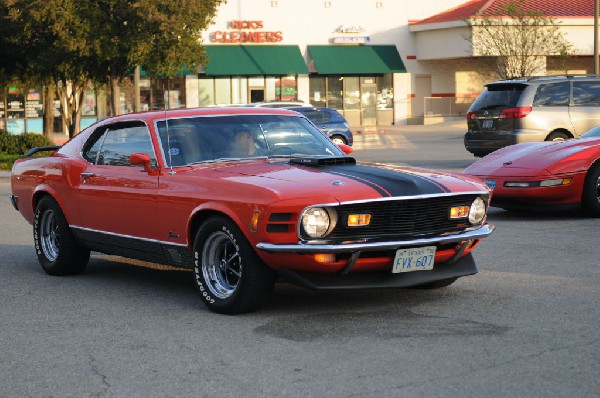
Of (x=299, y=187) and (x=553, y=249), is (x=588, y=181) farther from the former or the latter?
(x=299, y=187)

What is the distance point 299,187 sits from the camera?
7.34 metres

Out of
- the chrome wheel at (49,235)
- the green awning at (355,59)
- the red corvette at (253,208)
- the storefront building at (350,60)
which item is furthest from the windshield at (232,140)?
the green awning at (355,59)

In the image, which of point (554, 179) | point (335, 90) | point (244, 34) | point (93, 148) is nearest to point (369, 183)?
point (93, 148)

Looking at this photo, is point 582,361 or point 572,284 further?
point 572,284

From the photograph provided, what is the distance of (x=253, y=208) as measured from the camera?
24.0 feet

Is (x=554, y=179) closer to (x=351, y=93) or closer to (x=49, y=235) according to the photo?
(x=49, y=235)

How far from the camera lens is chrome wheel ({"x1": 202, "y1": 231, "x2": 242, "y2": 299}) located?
769 centimetres

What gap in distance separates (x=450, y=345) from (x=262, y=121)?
10.3ft

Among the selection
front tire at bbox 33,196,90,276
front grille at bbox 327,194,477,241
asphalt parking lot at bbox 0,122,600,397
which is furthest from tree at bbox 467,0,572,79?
front grille at bbox 327,194,477,241

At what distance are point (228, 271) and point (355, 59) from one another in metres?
49.5

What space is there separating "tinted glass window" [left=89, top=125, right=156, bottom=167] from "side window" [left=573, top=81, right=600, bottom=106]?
13.2 m

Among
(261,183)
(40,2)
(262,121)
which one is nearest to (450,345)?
(261,183)

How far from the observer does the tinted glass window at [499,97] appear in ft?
67.4

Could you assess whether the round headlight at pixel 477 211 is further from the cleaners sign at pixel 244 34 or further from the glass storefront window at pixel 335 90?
the glass storefront window at pixel 335 90
